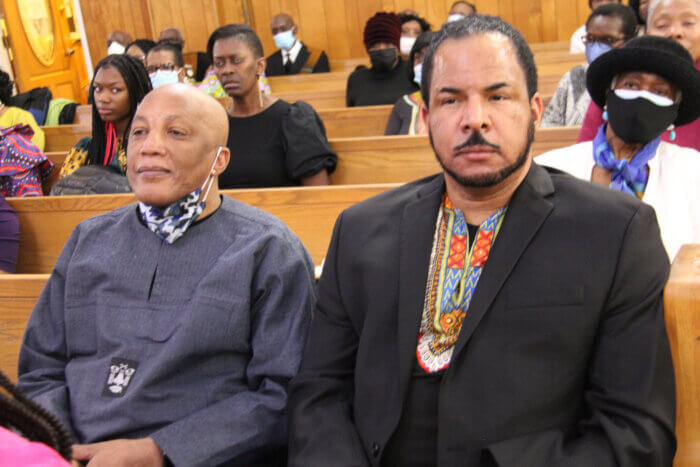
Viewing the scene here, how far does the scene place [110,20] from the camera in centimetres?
842

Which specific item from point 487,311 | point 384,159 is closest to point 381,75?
point 384,159

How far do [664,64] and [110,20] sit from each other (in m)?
7.87

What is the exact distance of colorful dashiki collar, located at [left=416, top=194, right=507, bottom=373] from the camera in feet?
4.36

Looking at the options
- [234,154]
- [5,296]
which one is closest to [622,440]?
[5,296]

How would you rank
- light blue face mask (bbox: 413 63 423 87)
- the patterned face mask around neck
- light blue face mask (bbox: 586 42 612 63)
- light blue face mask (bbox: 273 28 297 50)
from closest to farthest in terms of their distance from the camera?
the patterned face mask around neck, light blue face mask (bbox: 586 42 612 63), light blue face mask (bbox: 413 63 423 87), light blue face mask (bbox: 273 28 297 50)

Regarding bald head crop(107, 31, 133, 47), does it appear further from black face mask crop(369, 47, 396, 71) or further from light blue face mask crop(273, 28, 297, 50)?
black face mask crop(369, 47, 396, 71)

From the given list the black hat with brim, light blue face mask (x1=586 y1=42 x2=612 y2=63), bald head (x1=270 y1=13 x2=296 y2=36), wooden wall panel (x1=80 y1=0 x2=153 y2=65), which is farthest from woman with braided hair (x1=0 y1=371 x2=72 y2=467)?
wooden wall panel (x1=80 y1=0 x2=153 y2=65)

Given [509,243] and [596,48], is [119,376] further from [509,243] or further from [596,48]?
[596,48]

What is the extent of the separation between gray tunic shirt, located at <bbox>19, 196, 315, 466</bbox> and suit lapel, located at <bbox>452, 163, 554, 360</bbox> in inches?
18.8

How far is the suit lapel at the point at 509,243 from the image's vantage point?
1.25m

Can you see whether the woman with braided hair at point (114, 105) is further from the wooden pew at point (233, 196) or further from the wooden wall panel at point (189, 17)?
the wooden wall panel at point (189, 17)

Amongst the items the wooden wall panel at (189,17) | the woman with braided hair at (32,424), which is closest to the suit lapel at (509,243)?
the woman with braided hair at (32,424)

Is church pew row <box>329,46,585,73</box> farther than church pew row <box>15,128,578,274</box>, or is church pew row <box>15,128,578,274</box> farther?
church pew row <box>329,46,585,73</box>

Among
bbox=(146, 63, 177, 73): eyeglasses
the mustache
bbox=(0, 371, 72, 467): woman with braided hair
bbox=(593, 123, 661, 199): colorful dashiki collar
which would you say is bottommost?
bbox=(593, 123, 661, 199): colorful dashiki collar
